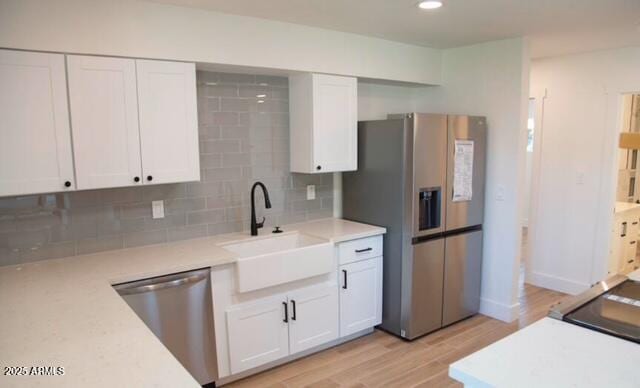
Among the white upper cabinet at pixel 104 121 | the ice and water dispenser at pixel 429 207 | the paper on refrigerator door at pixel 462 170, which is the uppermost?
the white upper cabinet at pixel 104 121

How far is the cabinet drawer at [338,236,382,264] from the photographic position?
10.5 feet

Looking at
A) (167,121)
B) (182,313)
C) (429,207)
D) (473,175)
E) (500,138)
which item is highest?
(167,121)

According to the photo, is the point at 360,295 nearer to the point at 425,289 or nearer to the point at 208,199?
the point at 425,289

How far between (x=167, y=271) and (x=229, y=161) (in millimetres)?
1057

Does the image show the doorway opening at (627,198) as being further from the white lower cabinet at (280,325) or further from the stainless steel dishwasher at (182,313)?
the stainless steel dishwasher at (182,313)

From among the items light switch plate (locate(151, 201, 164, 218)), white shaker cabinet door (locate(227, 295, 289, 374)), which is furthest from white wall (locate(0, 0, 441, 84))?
white shaker cabinet door (locate(227, 295, 289, 374))

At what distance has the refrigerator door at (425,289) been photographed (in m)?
3.32

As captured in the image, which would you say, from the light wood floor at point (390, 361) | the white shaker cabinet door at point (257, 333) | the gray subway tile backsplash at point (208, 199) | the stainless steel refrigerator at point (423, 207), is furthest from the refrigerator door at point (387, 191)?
the white shaker cabinet door at point (257, 333)

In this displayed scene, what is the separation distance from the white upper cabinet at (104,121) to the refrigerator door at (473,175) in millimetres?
2299

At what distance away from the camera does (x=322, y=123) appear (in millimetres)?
3240

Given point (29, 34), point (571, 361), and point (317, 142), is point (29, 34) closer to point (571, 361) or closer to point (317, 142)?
point (317, 142)

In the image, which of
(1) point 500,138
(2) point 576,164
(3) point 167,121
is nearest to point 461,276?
(1) point 500,138

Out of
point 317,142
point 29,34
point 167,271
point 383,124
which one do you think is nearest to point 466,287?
point 383,124

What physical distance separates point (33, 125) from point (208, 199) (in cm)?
119
